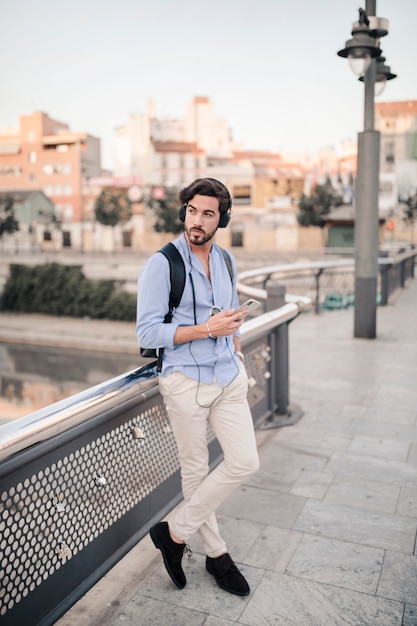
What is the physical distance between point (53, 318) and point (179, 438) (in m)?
32.7

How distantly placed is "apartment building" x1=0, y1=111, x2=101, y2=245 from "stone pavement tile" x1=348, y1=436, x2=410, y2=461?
75328mm

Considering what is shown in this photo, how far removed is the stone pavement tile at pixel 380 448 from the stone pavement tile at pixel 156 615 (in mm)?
2307

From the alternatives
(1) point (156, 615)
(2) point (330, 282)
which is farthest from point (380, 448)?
(2) point (330, 282)

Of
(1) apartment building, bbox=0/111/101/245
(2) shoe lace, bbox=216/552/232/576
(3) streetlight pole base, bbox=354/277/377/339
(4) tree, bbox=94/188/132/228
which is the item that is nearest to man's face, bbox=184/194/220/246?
(2) shoe lace, bbox=216/552/232/576

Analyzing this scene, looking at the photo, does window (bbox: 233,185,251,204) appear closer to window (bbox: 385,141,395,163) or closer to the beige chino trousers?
window (bbox: 385,141,395,163)

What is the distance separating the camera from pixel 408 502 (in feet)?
12.3

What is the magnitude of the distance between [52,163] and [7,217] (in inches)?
657

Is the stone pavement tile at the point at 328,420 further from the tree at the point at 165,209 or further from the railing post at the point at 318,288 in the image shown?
the tree at the point at 165,209

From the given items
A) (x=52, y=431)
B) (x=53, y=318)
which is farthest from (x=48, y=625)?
(x=53, y=318)

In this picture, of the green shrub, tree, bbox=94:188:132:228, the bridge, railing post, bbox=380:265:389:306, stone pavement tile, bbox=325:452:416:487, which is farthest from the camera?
tree, bbox=94:188:132:228

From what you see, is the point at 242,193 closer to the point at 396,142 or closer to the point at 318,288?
the point at 396,142

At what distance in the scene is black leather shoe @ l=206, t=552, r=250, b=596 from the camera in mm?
2742

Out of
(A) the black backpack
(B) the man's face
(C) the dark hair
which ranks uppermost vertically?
(C) the dark hair

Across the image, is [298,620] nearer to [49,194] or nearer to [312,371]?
[312,371]
